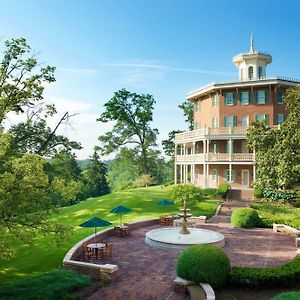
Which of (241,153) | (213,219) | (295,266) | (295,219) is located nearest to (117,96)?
(241,153)

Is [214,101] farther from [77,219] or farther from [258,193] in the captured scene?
[77,219]

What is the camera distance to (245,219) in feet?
85.4

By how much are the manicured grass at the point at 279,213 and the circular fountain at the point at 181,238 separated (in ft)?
24.3

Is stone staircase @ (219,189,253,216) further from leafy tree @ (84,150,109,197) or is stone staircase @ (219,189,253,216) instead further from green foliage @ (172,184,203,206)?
leafy tree @ (84,150,109,197)

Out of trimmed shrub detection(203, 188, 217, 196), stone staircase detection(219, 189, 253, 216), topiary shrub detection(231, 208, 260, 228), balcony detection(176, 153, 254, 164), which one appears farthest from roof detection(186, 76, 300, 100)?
topiary shrub detection(231, 208, 260, 228)

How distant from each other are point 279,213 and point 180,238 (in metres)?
13.1

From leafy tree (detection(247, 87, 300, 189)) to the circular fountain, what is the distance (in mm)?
11890

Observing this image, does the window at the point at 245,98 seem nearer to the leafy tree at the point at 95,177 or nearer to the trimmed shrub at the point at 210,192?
the trimmed shrub at the point at 210,192

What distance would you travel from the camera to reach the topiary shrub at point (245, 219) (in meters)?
26.0

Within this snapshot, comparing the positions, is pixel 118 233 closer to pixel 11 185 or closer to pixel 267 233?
pixel 267 233

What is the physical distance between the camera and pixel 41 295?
12.4 metres

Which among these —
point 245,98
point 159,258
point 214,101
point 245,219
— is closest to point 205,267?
point 159,258

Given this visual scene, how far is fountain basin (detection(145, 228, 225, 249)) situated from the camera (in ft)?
65.4

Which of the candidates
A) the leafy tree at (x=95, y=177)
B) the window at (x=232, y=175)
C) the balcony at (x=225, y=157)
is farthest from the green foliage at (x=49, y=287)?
the leafy tree at (x=95, y=177)
